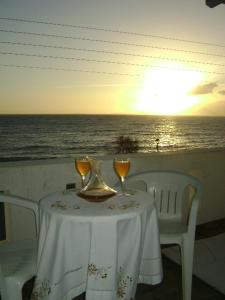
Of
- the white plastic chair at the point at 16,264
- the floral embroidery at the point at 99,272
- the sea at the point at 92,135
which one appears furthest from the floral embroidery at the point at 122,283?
the sea at the point at 92,135

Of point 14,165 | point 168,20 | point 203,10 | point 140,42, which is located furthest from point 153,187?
point 140,42

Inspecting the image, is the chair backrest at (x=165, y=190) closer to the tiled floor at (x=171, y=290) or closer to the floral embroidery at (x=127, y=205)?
the tiled floor at (x=171, y=290)

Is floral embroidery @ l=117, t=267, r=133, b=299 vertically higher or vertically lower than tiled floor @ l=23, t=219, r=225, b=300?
higher

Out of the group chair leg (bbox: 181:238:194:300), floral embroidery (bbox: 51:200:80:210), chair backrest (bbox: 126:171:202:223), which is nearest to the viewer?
floral embroidery (bbox: 51:200:80:210)

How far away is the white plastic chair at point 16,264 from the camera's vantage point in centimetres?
145

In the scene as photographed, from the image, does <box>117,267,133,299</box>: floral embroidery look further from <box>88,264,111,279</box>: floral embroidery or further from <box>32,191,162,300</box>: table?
<box>88,264,111,279</box>: floral embroidery

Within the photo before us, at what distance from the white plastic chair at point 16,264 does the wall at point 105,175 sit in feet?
1.76

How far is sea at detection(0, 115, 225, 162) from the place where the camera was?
3438cm

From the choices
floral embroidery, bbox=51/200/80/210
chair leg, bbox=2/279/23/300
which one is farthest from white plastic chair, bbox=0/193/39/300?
floral embroidery, bbox=51/200/80/210

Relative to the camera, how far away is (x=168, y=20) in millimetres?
6602

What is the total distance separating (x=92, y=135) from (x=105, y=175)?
4097cm

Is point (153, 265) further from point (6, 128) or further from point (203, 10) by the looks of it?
point (6, 128)

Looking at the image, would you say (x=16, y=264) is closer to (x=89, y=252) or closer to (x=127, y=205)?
(x=89, y=252)

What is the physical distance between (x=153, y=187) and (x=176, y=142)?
4124cm
